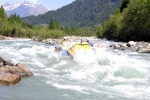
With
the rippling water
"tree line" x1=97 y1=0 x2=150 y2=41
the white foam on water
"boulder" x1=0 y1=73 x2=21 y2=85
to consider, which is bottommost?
the white foam on water

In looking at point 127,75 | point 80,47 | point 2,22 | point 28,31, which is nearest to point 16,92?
point 127,75

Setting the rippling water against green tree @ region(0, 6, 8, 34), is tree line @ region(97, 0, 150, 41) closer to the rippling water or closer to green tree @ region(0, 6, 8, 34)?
the rippling water

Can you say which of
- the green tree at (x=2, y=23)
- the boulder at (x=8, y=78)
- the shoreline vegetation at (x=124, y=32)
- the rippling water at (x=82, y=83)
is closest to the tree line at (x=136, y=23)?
the shoreline vegetation at (x=124, y=32)

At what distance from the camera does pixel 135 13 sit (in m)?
69.4

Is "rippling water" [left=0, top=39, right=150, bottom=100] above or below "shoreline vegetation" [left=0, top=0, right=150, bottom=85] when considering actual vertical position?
below

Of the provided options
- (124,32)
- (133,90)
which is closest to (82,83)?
(133,90)

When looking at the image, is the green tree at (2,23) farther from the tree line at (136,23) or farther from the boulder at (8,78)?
the boulder at (8,78)

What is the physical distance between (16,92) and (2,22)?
100013 millimetres

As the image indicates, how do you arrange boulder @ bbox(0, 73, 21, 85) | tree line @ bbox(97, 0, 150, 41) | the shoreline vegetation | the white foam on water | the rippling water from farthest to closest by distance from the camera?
tree line @ bbox(97, 0, 150, 41) < the shoreline vegetation < boulder @ bbox(0, 73, 21, 85) < the white foam on water < the rippling water

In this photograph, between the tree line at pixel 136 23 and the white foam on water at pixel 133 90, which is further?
the tree line at pixel 136 23

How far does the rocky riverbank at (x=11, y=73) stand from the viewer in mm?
16984

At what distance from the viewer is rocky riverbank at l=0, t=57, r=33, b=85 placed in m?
17.0

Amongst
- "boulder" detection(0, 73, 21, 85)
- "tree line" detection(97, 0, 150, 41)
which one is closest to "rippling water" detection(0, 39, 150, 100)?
"boulder" detection(0, 73, 21, 85)

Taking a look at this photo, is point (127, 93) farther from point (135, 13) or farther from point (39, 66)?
point (135, 13)
